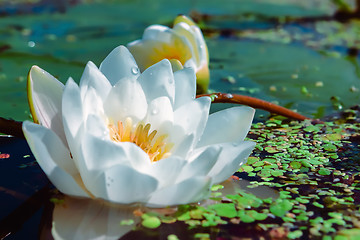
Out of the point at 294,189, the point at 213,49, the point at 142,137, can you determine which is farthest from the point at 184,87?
the point at 213,49

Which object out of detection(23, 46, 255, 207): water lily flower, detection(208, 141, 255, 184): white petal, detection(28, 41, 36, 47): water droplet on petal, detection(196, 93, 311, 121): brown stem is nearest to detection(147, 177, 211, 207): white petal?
detection(23, 46, 255, 207): water lily flower

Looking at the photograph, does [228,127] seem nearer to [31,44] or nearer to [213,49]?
[213,49]

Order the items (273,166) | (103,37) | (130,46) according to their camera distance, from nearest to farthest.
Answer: (273,166) < (130,46) < (103,37)

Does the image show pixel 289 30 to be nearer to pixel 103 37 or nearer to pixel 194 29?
pixel 103 37

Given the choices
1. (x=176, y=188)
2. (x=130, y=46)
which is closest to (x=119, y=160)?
(x=176, y=188)

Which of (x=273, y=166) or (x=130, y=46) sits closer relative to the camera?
(x=273, y=166)

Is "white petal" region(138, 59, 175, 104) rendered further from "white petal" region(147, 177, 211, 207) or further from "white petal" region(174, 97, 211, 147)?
"white petal" region(147, 177, 211, 207)
